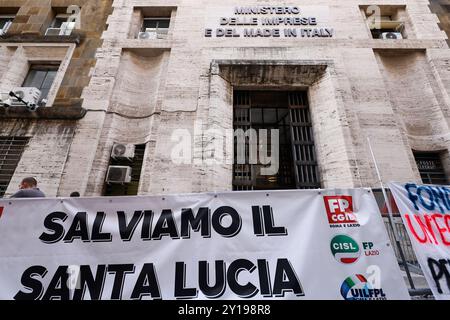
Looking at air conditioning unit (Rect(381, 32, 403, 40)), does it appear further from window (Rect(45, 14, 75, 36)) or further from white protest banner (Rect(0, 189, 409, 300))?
window (Rect(45, 14, 75, 36))

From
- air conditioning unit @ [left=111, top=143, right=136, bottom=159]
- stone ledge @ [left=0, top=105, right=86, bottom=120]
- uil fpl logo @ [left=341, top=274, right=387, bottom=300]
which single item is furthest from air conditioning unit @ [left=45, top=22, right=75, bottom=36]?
uil fpl logo @ [left=341, top=274, right=387, bottom=300]

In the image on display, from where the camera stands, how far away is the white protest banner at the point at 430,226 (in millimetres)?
3535

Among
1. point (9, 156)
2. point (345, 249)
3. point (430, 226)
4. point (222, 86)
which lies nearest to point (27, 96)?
point (9, 156)

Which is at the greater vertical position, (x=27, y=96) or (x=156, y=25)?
(x=156, y=25)

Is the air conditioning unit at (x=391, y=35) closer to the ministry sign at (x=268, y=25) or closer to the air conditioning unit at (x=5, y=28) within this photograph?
the ministry sign at (x=268, y=25)

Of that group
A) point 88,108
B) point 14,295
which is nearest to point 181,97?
point 88,108

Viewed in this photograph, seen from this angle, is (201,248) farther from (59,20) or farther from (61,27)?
(59,20)

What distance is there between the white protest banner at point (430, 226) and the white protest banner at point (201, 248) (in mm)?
492

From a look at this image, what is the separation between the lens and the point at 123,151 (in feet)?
26.9

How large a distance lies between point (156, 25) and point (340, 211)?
11.2 m

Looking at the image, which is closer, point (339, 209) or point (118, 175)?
point (339, 209)

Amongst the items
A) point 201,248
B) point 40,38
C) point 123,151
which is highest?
point 40,38

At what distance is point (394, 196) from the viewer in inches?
162

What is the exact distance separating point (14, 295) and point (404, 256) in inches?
211
